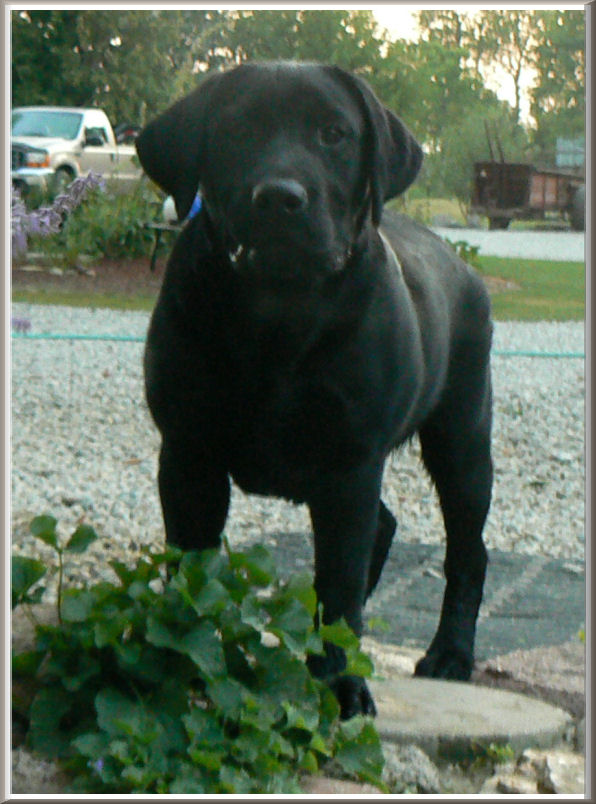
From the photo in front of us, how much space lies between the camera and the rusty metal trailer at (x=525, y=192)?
6.30 metres

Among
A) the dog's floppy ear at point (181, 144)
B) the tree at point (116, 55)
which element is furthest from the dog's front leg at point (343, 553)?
the tree at point (116, 55)

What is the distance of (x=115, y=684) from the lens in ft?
7.98

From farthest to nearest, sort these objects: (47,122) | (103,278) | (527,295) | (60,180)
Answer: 1. (527,295)
2. (103,278)
3. (60,180)
4. (47,122)

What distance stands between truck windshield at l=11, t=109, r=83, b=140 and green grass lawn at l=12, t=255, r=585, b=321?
9.63 ft

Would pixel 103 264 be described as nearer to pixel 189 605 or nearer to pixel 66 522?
pixel 66 522

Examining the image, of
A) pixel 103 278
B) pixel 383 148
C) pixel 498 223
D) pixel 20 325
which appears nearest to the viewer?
pixel 383 148

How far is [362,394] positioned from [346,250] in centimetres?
29

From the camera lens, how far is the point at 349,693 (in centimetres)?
265

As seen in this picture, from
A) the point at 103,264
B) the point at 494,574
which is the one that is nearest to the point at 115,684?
the point at 494,574

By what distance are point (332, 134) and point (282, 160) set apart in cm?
17

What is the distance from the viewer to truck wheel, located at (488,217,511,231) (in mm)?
8804

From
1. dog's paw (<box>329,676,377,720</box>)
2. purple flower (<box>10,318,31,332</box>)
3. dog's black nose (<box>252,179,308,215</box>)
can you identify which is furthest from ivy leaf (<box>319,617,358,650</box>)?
purple flower (<box>10,318,31,332</box>)

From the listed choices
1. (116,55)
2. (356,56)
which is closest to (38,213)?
(116,55)

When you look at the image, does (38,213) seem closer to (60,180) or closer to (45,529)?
(60,180)
